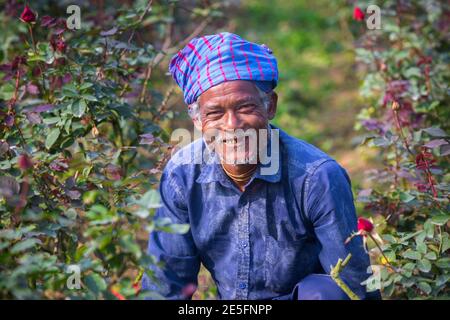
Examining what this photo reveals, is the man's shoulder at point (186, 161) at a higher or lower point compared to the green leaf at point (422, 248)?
higher

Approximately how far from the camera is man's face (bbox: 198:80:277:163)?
8.03 feet

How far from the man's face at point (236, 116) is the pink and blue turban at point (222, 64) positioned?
0.10 ft

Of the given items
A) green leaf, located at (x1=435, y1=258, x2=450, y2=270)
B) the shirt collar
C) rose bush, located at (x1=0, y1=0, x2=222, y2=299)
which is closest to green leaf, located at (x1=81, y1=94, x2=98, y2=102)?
rose bush, located at (x1=0, y1=0, x2=222, y2=299)

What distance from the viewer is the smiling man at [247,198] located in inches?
96.6

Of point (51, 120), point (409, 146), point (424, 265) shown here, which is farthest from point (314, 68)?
point (424, 265)

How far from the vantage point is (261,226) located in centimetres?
255

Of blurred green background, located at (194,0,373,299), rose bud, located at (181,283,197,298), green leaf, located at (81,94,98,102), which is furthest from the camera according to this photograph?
blurred green background, located at (194,0,373,299)

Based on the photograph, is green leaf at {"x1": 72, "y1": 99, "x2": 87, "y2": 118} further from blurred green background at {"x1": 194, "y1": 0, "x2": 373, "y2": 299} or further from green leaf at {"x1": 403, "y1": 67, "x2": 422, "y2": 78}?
blurred green background at {"x1": 194, "y1": 0, "x2": 373, "y2": 299}

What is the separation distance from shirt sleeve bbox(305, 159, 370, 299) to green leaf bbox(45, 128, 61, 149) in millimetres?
987

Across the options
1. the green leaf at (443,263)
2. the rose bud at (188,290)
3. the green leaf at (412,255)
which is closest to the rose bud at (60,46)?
the rose bud at (188,290)

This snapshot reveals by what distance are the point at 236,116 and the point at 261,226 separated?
400 mm

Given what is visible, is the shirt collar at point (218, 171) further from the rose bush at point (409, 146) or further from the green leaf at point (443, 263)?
the green leaf at point (443, 263)
